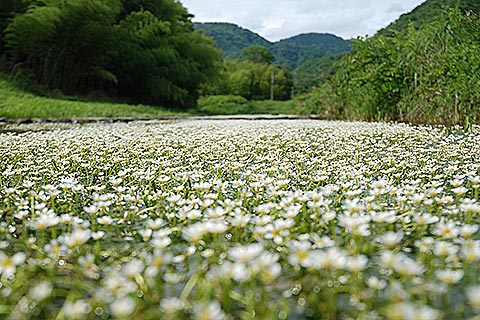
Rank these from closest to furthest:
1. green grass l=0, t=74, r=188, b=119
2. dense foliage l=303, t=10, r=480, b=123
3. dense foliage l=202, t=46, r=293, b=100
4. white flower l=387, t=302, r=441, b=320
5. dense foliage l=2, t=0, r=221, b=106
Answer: white flower l=387, t=302, r=441, b=320, dense foliage l=303, t=10, r=480, b=123, green grass l=0, t=74, r=188, b=119, dense foliage l=2, t=0, r=221, b=106, dense foliage l=202, t=46, r=293, b=100

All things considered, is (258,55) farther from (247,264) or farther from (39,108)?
(247,264)

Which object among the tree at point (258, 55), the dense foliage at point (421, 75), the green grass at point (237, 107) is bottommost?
the green grass at point (237, 107)

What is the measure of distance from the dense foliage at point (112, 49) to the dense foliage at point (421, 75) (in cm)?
796

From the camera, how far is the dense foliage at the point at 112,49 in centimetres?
1161

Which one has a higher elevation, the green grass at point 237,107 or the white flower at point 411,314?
the white flower at point 411,314

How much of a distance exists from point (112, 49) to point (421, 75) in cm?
1059

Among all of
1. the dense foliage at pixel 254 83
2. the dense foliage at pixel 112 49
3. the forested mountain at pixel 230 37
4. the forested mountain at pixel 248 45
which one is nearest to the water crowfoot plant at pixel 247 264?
the dense foliage at pixel 112 49

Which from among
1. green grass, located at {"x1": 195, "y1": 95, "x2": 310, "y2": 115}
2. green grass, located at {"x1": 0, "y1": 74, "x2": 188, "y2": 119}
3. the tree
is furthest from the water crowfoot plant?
the tree

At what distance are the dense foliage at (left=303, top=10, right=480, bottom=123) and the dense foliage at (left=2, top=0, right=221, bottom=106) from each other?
796 cm

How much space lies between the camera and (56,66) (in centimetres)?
1291

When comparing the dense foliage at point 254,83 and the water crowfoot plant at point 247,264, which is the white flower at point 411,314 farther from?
the dense foliage at point 254,83

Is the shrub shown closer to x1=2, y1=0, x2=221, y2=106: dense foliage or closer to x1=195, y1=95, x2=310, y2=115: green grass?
x1=195, y1=95, x2=310, y2=115: green grass

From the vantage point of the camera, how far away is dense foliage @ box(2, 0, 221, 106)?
11.6 m

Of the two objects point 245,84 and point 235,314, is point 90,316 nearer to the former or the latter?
point 235,314
